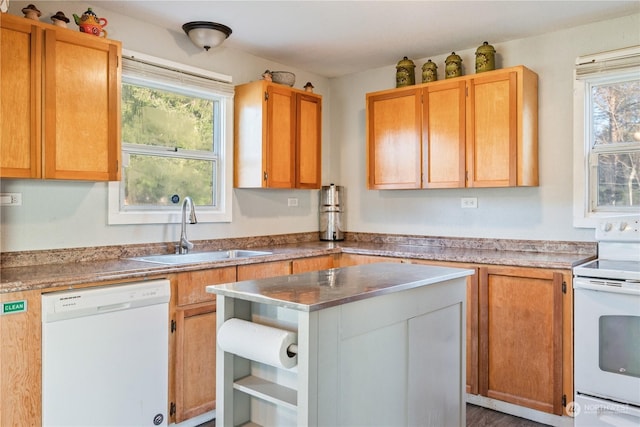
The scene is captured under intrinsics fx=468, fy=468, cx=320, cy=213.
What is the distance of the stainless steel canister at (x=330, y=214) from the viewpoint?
4344 mm

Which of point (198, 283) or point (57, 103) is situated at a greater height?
point (57, 103)

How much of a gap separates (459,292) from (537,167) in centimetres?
161

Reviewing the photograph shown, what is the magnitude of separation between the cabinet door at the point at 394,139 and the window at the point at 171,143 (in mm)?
1163

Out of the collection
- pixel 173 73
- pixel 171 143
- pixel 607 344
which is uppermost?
pixel 173 73

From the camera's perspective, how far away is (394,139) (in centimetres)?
373

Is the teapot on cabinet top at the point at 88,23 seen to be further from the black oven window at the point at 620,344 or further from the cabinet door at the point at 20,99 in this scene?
the black oven window at the point at 620,344

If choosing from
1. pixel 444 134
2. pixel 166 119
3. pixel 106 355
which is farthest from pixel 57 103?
→ pixel 444 134

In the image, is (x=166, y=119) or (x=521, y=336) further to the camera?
(x=166, y=119)

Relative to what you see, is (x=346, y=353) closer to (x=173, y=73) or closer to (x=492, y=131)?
(x=492, y=131)

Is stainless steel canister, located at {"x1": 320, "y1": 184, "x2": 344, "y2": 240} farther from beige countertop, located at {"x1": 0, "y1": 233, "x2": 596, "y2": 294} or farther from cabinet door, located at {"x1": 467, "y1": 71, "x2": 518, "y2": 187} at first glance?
cabinet door, located at {"x1": 467, "y1": 71, "x2": 518, "y2": 187}

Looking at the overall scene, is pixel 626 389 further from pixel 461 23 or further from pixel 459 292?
pixel 461 23

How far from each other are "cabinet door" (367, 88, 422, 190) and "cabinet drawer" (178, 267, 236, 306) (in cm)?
161

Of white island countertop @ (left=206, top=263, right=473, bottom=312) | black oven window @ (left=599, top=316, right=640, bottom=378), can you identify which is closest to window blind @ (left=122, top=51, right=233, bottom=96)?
white island countertop @ (left=206, top=263, right=473, bottom=312)

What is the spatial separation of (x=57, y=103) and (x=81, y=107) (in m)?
0.12
